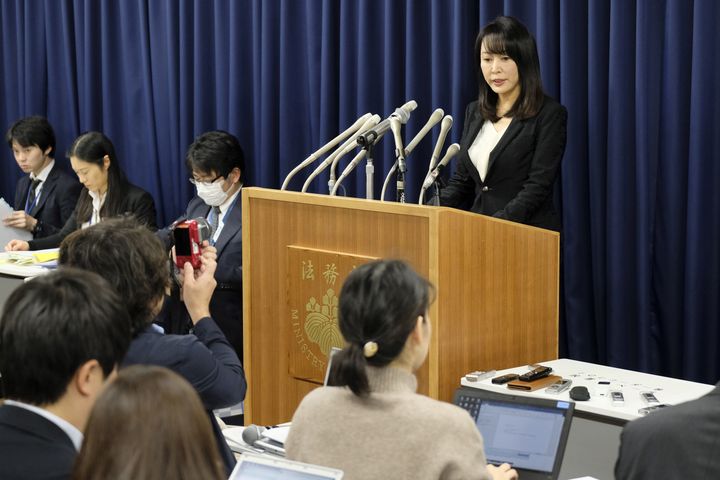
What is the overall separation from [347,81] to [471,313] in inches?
86.5

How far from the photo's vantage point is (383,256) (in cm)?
318

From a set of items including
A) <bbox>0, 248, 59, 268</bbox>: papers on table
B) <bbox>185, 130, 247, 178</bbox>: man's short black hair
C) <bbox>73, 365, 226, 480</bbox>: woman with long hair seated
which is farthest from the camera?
<bbox>0, 248, 59, 268</bbox>: papers on table

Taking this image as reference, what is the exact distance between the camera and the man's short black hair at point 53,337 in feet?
5.90

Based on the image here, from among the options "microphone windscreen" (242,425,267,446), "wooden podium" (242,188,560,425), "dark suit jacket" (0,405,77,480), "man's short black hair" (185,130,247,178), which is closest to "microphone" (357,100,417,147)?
"wooden podium" (242,188,560,425)

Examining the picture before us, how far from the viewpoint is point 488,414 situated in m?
2.60

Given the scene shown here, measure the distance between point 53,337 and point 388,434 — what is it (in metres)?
0.60

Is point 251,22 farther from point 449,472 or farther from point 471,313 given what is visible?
point 449,472

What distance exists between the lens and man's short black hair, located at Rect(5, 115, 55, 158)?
20.2 ft

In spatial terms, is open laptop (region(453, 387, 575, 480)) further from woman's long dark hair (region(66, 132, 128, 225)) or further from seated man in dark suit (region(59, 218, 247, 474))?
woman's long dark hair (region(66, 132, 128, 225))

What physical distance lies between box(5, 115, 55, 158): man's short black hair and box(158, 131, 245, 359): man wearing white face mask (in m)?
1.62

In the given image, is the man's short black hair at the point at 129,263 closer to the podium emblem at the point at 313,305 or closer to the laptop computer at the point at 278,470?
the laptop computer at the point at 278,470

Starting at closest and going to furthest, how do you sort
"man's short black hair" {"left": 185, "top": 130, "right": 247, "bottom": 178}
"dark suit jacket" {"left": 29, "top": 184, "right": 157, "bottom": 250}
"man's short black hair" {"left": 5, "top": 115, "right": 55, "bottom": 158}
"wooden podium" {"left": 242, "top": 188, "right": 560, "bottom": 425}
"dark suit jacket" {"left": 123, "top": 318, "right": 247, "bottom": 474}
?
"dark suit jacket" {"left": 123, "top": 318, "right": 247, "bottom": 474}, "wooden podium" {"left": 242, "top": 188, "right": 560, "bottom": 425}, "man's short black hair" {"left": 185, "top": 130, "right": 247, "bottom": 178}, "dark suit jacket" {"left": 29, "top": 184, "right": 157, "bottom": 250}, "man's short black hair" {"left": 5, "top": 115, "right": 55, "bottom": 158}

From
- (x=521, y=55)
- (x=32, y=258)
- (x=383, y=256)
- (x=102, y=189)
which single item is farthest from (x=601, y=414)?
(x=102, y=189)

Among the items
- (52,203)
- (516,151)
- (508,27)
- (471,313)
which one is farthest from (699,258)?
(52,203)
